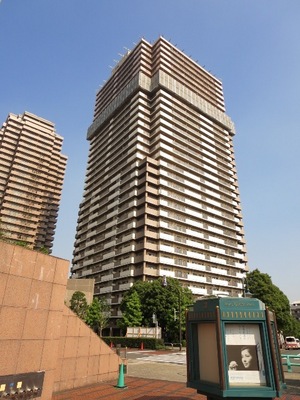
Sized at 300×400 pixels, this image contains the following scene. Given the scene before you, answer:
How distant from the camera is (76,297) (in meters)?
51.6

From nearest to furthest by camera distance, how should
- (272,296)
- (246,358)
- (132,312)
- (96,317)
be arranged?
(246,358) → (132,312) → (96,317) → (272,296)

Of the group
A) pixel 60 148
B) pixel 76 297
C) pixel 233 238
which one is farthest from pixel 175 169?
pixel 60 148

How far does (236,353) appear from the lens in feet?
19.2

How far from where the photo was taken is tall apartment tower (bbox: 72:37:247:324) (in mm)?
57688

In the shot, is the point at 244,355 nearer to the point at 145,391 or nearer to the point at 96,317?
the point at 145,391

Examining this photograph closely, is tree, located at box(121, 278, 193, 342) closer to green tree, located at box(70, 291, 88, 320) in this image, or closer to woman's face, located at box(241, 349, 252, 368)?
green tree, located at box(70, 291, 88, 320)

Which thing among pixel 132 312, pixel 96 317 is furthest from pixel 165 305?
pixel 96 317

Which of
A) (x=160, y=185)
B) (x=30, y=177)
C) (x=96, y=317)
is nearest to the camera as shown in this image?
(x=96, y=317)

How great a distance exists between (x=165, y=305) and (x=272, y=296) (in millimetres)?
21448

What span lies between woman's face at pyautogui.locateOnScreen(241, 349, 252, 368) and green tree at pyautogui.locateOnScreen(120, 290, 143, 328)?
39771mm

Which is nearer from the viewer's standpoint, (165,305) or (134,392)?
(134,392)

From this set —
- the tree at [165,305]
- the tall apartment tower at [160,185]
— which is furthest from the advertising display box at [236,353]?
the tall apartment tower at [160,185]

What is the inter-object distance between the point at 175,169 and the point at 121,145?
16.9 m

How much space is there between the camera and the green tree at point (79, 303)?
4962cm
